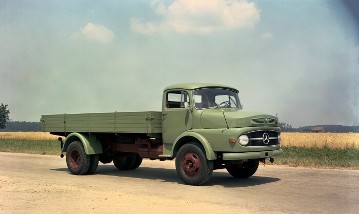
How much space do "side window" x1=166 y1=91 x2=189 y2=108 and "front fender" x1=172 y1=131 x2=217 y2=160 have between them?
0.85 metres

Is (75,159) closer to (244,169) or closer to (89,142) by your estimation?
(89,142)

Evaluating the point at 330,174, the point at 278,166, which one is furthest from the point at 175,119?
the point at 278,166

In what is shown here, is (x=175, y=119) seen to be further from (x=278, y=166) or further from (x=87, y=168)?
(x=278, y=166)

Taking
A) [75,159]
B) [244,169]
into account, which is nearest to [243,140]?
[244,169]

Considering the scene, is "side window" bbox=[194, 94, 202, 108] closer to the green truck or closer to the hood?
the green truck

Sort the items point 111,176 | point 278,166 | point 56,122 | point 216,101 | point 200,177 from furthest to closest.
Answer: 1. point 278,166
2. point 56,122
3. point 111,176
4. point 216,101
5. point 200,177

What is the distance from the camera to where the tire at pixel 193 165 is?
9.75m

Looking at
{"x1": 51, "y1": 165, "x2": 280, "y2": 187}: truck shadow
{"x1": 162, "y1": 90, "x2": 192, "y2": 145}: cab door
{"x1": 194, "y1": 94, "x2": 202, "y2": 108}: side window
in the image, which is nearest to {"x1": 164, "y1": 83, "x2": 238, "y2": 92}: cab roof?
{"x1": 162, "y1": 90, "x2": 192, "y2": 145}: cab door

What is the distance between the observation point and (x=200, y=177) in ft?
32.0

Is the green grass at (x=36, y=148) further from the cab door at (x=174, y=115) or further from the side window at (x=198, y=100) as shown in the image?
the side window at (x=198, y=100)

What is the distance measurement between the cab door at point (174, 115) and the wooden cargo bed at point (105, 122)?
0.23 metres

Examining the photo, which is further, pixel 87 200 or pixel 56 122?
pixel 56 122

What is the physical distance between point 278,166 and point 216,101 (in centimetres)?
531

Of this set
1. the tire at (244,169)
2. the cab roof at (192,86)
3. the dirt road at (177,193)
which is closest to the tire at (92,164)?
the dirt road at (177,193)
